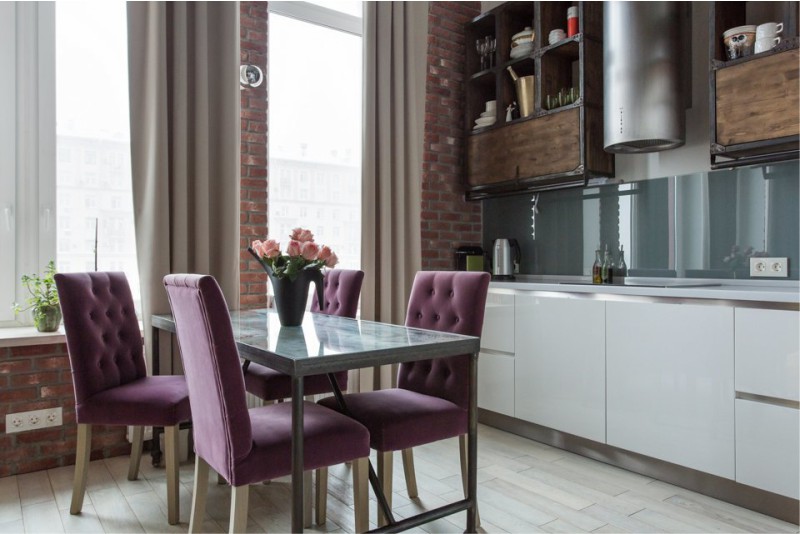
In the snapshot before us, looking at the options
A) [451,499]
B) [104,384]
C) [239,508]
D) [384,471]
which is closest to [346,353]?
[239,508]

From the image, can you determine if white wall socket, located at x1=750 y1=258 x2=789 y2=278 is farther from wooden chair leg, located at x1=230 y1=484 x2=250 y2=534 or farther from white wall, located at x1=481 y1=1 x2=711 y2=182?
wooden chair leg, located at x1=230 y1=484 x2=250 y2=534

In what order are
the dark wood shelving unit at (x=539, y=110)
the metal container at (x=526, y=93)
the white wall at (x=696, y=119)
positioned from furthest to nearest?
the metal container at (x=526, y=93)
the dark wood shelving unit at (x=539, y=110)
the white wall at (x=696, y=119)

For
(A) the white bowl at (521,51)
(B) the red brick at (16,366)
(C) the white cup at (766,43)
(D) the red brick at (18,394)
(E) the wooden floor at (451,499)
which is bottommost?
(E) the wooden floor at (451,499)

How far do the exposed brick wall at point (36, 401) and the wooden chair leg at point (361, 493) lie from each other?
1700mm

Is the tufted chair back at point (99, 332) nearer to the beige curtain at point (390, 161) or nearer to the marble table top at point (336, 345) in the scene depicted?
the marble table top at point (336, 345)

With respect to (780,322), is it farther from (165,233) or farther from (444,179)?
(165,233)

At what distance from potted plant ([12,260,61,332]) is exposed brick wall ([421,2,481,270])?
2220 mm

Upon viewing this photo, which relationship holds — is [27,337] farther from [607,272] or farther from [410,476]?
[607,272]

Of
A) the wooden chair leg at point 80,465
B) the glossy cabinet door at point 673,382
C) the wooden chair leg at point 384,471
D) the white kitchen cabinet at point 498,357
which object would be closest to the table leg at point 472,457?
the wooden chair leg at point 384,471

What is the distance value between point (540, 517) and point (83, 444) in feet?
5.91

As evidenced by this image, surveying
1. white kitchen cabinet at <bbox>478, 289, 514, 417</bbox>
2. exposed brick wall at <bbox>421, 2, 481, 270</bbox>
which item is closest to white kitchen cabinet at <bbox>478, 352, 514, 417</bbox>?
white kitchen cabinet at <bbox>478, 289, 514, 417</bbox>

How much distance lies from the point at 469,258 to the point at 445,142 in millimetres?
855

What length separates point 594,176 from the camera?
10.7 feet

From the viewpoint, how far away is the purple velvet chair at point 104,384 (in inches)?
86.0
